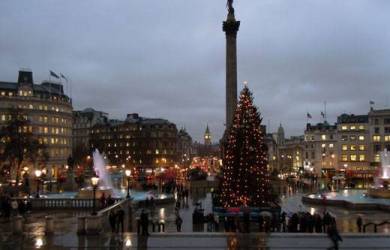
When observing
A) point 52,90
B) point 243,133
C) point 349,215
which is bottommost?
point 349,215

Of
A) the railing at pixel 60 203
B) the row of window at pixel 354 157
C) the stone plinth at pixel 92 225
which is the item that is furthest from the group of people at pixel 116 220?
the row of window at pixel 354 157

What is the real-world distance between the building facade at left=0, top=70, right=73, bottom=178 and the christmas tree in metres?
82.5

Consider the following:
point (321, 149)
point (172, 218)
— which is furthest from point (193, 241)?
point (321, 149)

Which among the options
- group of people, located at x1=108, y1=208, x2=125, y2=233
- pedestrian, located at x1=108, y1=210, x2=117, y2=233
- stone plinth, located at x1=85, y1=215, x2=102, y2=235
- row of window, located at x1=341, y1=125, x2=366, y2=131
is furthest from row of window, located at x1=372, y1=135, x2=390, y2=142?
stone plinth, located at x1=85, y1=215, x2=102, y2=235

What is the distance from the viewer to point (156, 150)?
590 feet

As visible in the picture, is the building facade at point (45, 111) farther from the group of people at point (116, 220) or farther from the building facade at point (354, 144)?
the group of people at point (116, 220)

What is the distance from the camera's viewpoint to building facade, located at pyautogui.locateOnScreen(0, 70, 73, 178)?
4761 inches

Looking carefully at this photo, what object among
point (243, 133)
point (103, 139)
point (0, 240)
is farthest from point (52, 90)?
point (0, 240)

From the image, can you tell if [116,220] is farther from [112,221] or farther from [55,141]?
[55,141]

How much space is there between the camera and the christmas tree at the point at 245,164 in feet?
143

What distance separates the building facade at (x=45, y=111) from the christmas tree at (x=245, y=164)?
8245cm

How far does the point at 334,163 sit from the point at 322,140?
27.7 feet

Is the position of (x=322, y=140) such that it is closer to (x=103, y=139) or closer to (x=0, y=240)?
(x=103, y=139)

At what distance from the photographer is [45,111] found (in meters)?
126
